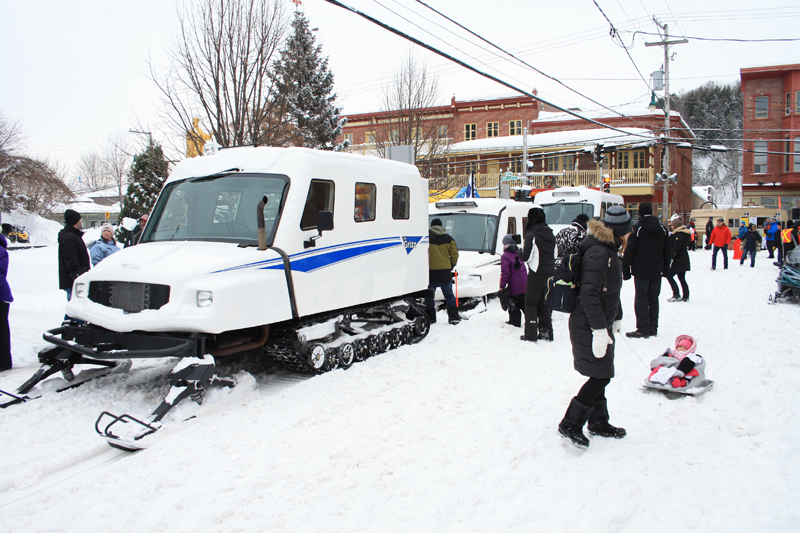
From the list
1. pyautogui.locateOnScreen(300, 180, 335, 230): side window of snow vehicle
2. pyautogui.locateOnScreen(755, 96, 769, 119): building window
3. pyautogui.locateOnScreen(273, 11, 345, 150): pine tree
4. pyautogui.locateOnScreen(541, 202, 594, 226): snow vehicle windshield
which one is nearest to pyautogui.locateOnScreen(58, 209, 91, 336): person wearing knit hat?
pyautogui.locateOnScreen(300, 180, 335, 230): side window of snow vehicle

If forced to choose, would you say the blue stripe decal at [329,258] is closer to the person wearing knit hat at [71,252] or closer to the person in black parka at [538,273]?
the person in black parka at [538,273]

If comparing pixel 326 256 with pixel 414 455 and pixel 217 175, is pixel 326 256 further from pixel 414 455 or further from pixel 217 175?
pixel 414 455

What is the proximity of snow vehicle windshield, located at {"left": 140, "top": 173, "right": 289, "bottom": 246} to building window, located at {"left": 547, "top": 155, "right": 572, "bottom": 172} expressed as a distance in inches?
1482

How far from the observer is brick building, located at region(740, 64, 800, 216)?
139 ft

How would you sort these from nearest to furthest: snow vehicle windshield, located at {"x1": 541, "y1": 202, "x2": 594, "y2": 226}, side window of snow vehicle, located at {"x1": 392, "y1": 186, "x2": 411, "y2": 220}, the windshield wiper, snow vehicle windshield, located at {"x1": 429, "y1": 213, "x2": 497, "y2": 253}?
1. the windshield wiper
2. side window of snow vehicle, located at {"x1": 392, "y1": 186, "x2": 411, "y2": 220}
3. snow vehicle windshield, located at {"x1": 429, "y1": 213, "x2": 497, "y2": 253}
4. snow vehicle windshield, located at {"x1": 541, "y1": 202, "x2": 594, "y2": 226}

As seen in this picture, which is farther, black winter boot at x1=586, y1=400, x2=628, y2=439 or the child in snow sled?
the child in snow sled

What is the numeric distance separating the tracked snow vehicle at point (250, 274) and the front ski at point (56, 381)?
0.06 metres

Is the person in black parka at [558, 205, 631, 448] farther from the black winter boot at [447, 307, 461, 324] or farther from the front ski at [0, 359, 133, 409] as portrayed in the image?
the black winter boot at [447, 307, 461, 324]

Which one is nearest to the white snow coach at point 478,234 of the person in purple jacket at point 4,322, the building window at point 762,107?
the person in purple jacket at point 4,322

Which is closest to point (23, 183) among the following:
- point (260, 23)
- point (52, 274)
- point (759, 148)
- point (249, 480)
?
point (52, 274)

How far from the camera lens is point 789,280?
36.9 feet

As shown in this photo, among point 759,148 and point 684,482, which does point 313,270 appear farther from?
point 759,148

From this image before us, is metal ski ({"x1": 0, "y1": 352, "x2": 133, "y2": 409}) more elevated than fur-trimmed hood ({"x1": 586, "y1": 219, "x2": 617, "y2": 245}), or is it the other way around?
fur-trimmed hood ({"x1": 586, "y1": 219, "x2": 617, "y2": 245})

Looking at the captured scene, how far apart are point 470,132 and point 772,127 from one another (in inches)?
975
